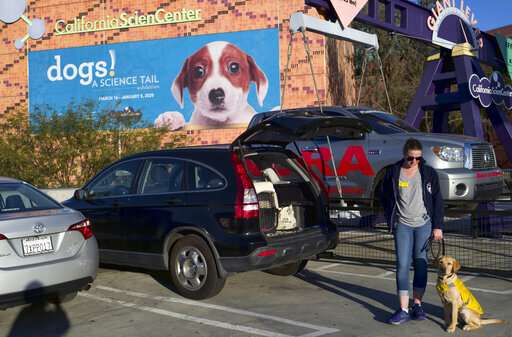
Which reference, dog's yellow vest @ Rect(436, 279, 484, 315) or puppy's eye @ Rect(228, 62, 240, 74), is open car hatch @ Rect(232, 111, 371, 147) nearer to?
dog's yellow vest @ Rect(436, 279, 484, 315)

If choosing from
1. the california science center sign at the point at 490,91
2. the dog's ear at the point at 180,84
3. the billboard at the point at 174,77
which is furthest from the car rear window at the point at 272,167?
→ the dog's ear at the point at 180,84

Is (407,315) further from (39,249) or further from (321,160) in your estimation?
(321,160)

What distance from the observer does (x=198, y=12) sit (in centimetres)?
2133

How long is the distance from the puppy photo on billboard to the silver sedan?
14374 millimetres

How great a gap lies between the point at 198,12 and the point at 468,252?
14.8m

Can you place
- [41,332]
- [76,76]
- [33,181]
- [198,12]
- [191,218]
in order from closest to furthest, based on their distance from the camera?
1. [41,332]
2. [191,218]
3. [33,181]
4. [198,12]
5. [76,76]

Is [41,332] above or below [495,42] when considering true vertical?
below

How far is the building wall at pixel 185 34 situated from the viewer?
64.8 feet

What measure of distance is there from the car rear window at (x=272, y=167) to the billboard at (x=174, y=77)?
13.1 metres

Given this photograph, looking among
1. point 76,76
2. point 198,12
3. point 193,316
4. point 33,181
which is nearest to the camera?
point 193,316

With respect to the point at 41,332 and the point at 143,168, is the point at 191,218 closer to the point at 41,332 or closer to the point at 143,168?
the point at 143,168

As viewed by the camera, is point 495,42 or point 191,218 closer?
point 191,218

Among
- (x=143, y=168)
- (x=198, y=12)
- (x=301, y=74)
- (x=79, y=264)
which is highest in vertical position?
(x=198, y=12)

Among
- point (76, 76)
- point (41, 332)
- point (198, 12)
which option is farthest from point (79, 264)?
point (76, 76)
